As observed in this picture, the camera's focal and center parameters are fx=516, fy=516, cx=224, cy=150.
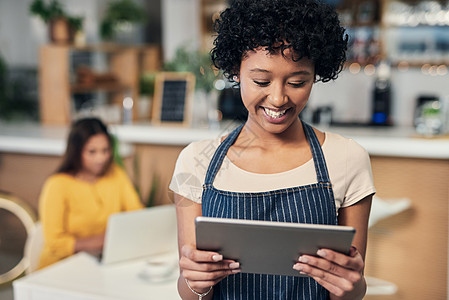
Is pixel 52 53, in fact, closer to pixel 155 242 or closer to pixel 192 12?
pixel 192 12

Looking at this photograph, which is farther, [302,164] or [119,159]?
[119,159]

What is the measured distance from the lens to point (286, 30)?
961mm

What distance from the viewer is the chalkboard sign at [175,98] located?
3.19 meters

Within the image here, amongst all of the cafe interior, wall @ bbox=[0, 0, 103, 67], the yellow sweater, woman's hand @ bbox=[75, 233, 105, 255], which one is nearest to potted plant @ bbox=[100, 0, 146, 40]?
the cafe interior

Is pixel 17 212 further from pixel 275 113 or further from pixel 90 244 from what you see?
pixel 275 113

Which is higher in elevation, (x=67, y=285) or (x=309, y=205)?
(x=309, y=205)

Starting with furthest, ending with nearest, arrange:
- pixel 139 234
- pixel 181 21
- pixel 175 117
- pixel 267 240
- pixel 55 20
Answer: pixel 181 21, pixel 55 20, pixel 175 117, pixel 139 234, pixel 267 240

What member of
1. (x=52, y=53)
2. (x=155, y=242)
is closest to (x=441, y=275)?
(x=155, y=242)

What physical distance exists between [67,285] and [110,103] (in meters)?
3.24

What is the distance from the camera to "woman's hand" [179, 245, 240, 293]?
99 cm

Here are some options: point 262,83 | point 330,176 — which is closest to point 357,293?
point 330,176

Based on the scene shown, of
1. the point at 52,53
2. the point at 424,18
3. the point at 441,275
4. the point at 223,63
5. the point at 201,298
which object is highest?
the point at 424,18

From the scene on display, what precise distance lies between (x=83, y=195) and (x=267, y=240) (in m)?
1.90

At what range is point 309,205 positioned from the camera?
1.05 metres
